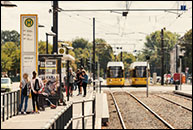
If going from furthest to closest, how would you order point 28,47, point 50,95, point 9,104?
point 50,95
point 28,47
point 9,104

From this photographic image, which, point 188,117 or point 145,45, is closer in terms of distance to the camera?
point 188,117

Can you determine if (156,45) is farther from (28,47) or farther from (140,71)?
(28,47)

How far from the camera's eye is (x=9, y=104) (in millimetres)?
14234

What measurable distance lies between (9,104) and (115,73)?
34490 mm

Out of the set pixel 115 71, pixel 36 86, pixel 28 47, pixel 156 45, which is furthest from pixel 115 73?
pixel 156 45

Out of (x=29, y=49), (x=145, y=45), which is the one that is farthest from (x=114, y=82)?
(x=145, y=45)

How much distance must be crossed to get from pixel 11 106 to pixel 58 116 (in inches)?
339

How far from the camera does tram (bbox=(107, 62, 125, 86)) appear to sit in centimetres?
4825

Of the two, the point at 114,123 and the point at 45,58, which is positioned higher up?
the point at 45,58

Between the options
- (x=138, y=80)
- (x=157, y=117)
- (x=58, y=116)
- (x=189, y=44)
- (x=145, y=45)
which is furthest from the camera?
(x=145, y=45)

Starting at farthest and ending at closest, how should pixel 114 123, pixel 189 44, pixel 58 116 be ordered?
pixel 189 44 → pixel 114 123 → pixel 58 116

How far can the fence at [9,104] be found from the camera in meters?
13.4

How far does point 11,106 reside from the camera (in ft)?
48.2

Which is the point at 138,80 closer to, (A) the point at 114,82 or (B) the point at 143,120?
(A) the point at 114,82
